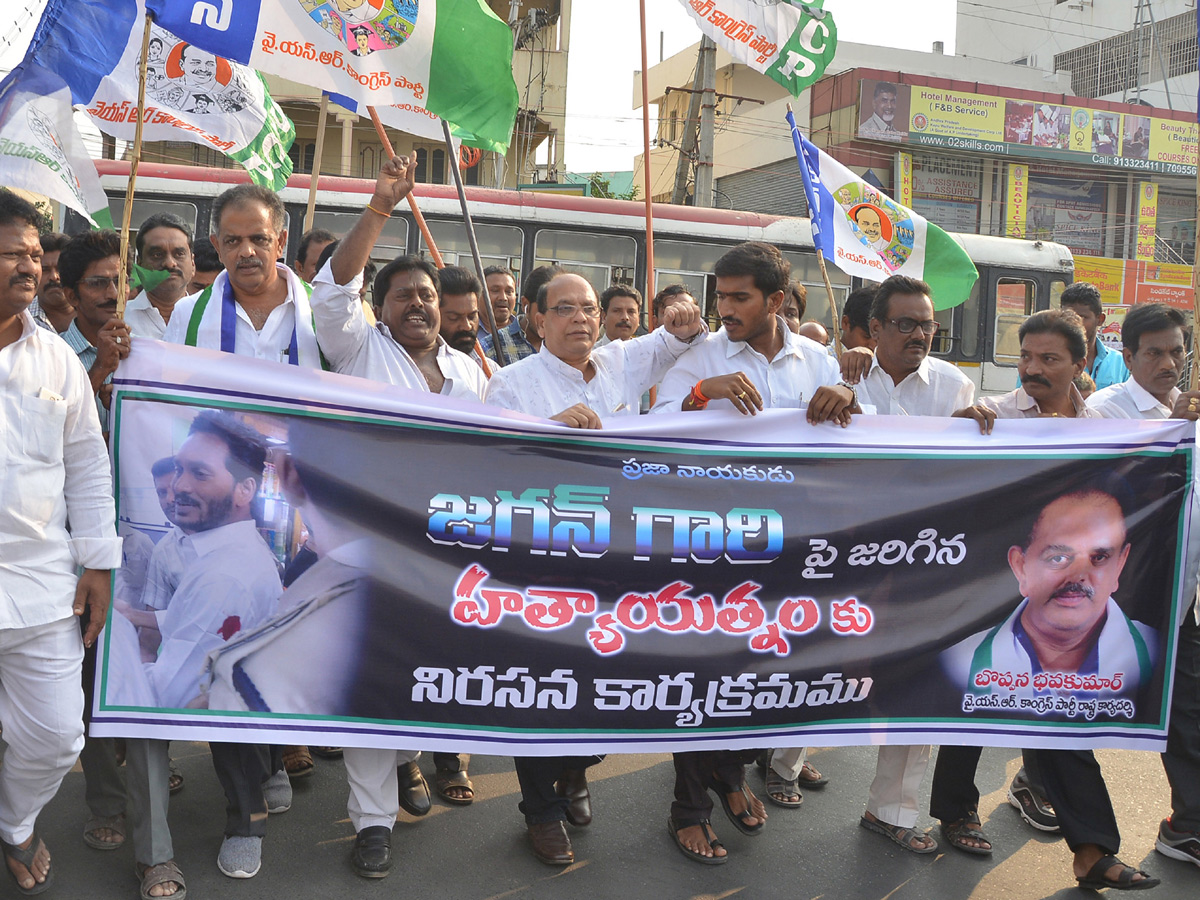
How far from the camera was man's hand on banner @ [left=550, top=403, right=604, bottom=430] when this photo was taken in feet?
10.9

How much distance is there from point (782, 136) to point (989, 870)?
25.7 metres

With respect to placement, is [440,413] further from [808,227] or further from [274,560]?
[808,227]

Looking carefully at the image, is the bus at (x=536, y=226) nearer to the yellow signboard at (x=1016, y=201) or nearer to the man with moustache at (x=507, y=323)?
the man with moustache at (x=507, y=323)

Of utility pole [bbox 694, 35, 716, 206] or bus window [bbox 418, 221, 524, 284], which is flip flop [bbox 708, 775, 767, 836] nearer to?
bus window [bbox 418, 221, 524, 284]

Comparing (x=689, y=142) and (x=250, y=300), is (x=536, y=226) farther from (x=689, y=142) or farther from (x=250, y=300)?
(x=689, y=142)

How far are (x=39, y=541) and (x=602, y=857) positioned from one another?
1969 millimetres

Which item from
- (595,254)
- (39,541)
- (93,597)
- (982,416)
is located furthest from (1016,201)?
(39,541)

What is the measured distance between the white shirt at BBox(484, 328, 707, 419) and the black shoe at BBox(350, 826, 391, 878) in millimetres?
1408

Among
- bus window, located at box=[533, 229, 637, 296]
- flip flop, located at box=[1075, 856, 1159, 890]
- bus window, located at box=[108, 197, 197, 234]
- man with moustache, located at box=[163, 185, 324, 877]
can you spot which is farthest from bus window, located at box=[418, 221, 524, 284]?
flip flop, located at box=[1075, 856, 1159, 890]

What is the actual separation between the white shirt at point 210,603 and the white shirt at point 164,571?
0.02 metres

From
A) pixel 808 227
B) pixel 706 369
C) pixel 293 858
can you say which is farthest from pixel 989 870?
pixel 808 227

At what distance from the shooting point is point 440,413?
3271 millimetres

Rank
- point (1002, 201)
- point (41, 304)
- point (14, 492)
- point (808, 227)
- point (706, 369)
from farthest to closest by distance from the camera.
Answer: point (1002, 201)
point (808, 227)
point (41, 304)
point (706, 369)
point (14, 492)

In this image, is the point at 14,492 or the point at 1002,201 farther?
the point at 1002,201
